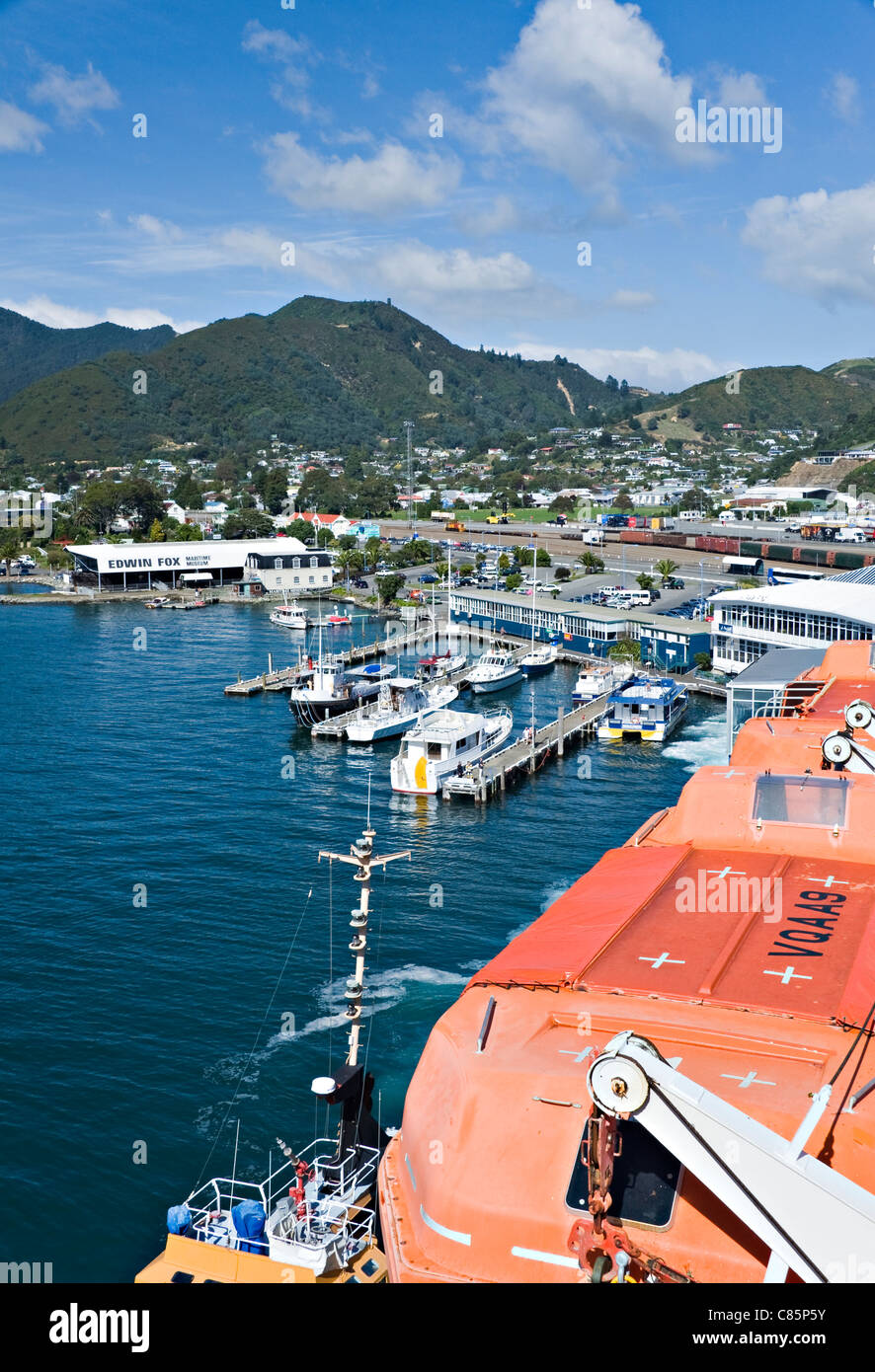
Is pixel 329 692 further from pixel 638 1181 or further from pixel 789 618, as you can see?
pixel 638 1181

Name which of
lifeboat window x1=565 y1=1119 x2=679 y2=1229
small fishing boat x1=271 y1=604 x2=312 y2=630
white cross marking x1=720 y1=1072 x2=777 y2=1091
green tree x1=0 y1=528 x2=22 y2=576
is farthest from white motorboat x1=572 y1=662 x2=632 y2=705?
green tree x1=0 y1=528 x2=22 y2=576

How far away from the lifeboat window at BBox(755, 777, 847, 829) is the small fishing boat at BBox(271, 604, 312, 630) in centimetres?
7706

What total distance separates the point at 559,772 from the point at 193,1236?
36004 mm

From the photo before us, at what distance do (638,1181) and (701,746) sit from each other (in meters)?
45.4

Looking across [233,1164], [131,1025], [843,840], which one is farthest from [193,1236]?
[843,840]

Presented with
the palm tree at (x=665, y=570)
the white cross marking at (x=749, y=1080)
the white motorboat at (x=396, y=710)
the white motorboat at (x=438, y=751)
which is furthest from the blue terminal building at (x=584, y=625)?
the white cross marking at (x=749, y=1080)

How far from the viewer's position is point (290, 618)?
9756cm

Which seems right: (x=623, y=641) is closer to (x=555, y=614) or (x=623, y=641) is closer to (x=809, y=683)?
(x=555, y=614)

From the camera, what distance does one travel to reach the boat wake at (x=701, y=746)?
52750mm

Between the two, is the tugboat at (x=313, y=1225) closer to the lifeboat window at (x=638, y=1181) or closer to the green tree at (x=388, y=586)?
the lifeboat window at (x=638, y=1181)

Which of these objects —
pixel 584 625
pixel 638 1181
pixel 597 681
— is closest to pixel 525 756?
pixel 597 681

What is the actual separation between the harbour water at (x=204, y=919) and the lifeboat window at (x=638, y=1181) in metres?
10.7

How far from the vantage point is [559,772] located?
2056 inches

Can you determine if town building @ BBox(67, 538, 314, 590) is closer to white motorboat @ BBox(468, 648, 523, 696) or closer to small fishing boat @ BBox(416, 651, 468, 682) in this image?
small fishing boat @ BBox(416, 651, 468, 682)
